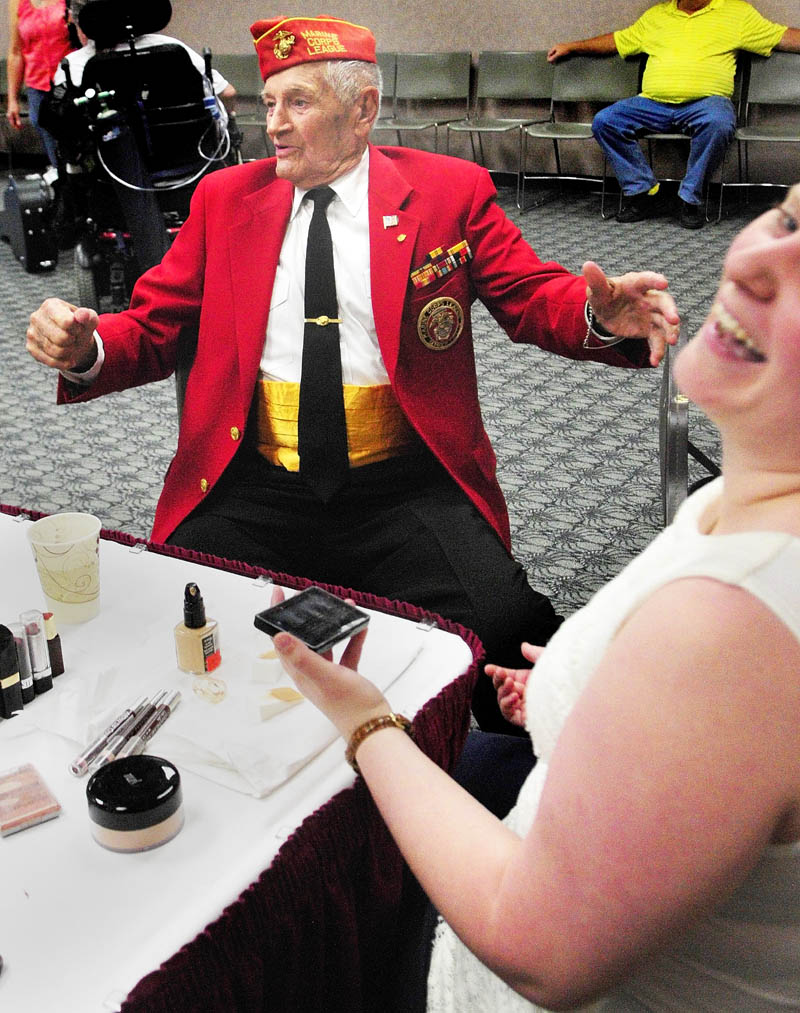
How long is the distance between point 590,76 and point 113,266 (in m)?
3.96

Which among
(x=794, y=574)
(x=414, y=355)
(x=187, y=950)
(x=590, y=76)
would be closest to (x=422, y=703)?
(x=187, y=950)

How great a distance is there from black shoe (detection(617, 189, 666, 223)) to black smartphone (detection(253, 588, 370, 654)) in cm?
597

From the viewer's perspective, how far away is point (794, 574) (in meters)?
0.64

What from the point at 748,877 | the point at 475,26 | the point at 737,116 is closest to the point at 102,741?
the point at 748,877

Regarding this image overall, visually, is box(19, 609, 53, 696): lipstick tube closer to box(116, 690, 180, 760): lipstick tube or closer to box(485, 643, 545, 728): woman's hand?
box(116, 690, 180, 760): lipstick tube

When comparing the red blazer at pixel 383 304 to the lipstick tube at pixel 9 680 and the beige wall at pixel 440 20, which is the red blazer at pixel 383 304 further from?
the beige wall at pixel 440 20

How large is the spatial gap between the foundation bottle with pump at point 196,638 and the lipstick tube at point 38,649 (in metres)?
0.15

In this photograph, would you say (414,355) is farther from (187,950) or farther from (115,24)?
(115,24)

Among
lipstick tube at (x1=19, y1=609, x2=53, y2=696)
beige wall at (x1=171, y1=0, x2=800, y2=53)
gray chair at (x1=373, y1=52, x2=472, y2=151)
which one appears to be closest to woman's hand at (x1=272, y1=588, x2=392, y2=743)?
lipstick tube at (x1=19, y1=609, x2=53, y2=696)

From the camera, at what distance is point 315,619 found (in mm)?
1092

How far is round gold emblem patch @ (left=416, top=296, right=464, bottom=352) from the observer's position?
77.2 inches

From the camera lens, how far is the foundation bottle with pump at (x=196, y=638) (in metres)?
1.19

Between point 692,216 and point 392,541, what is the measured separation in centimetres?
525

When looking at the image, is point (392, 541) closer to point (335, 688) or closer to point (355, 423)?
point (355, 423)
